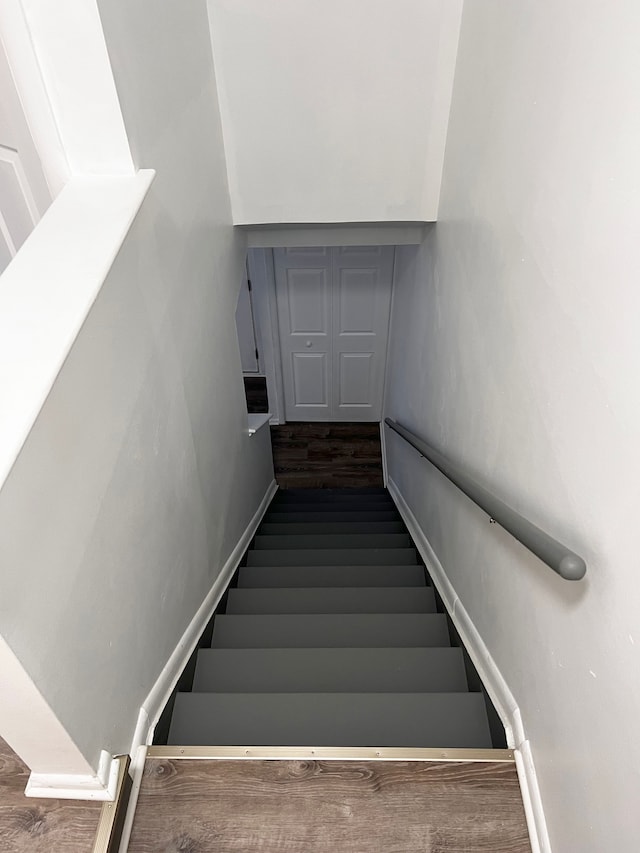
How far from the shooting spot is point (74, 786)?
1142 millimetres

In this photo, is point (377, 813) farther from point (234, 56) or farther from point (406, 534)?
point (234, 56)

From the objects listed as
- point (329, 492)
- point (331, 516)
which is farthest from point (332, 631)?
point (329, 492)

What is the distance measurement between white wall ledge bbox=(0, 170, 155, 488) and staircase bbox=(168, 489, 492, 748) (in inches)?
42.2

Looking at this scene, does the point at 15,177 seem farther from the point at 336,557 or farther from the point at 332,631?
the point at 336,557

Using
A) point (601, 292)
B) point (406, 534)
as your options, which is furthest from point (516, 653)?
point (406, 534)

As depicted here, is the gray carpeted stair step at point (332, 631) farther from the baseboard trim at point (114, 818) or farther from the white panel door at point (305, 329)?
the white panel door at point (305, 329)

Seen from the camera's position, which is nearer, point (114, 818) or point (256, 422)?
point (114, 818)

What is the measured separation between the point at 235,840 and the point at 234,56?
2.71 metres

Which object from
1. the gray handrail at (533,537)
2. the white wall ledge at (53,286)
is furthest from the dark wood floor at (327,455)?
the white wall ledge at (53,286)

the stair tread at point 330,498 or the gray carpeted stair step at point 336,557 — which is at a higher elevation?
the gray carpeted stair step at point 336,557

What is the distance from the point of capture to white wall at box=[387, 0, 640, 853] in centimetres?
83

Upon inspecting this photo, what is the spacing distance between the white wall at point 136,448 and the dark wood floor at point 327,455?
8.70 feet

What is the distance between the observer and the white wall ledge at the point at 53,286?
845 millimetres

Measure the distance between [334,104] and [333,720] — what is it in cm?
244
